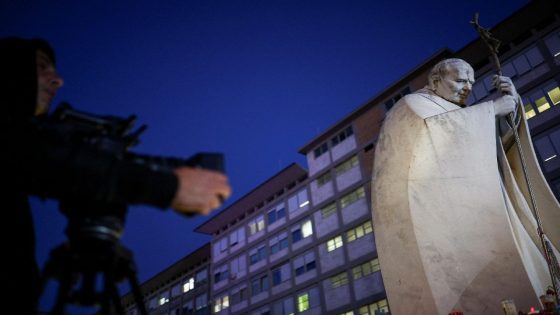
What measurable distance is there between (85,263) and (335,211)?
32551 millimetres

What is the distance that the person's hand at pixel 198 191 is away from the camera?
3.89 feet

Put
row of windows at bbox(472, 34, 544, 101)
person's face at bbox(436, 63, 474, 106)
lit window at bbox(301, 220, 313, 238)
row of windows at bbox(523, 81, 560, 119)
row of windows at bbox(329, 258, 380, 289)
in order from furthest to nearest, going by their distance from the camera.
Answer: lit window at bbox(301, 220, 313, 238)
row of windows at bbox(329, 258, 380, 289)
row of windows at bbox(472, 34, 544, 101)
row of windows at bbox(523, 81, 560, 119)
person's face at bbox(436, 63, 474, 106)

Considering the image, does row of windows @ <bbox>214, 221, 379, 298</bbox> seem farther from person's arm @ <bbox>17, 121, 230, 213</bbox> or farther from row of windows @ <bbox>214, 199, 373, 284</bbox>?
person's arm @ <bbox>17, 121, 230, 213</bbox>

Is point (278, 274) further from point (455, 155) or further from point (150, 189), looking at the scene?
point (150, 189)

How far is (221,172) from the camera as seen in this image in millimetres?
1276

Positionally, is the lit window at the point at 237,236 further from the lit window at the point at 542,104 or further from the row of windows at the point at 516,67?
the lit window at the point at 542,104

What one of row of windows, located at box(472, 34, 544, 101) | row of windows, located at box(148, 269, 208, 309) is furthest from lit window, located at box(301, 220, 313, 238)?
row of windows, located at box(472, 34, 544, 101)

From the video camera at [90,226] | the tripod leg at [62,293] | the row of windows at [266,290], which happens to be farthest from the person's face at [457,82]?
the row of windows at [266,290]

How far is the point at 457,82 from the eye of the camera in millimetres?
4332

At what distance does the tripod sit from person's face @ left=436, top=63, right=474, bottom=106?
3.95 metres

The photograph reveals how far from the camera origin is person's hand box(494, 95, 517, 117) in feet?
12.8

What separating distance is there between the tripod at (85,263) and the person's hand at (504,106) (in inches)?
148

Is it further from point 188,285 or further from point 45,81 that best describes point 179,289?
point 45,81

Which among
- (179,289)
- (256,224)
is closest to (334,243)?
(256,224)
